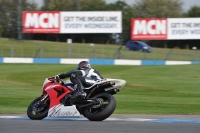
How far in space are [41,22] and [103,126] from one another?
3485 cm

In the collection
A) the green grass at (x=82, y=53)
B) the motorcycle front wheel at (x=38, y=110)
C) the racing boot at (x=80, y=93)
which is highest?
the racing boot at (x=80, y=93)

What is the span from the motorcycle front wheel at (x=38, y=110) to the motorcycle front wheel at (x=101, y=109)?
1000 millimetres

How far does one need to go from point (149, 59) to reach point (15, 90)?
20423 mm

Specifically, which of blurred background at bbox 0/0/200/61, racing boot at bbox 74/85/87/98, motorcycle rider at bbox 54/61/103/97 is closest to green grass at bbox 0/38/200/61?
blurred background at bbox 0/0/200/61

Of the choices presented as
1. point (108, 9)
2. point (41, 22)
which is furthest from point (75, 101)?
point (108, 9)

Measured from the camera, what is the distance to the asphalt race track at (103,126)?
927 cm

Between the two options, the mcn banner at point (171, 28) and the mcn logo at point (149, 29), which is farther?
the mcn logo at point (149, 29)

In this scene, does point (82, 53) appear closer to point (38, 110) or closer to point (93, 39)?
point (93, 39)

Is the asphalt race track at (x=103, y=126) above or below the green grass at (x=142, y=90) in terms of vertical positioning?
above

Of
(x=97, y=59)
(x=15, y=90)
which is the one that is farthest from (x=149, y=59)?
(x=15, y=90)

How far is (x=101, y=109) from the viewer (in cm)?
1082

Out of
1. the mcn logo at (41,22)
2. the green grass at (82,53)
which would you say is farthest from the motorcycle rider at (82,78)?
the mcn logo at (41,22)

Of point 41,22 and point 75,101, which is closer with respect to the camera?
point 75,101

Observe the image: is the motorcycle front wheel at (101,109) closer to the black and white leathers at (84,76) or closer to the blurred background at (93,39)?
the black and white leathers at (84,76)
